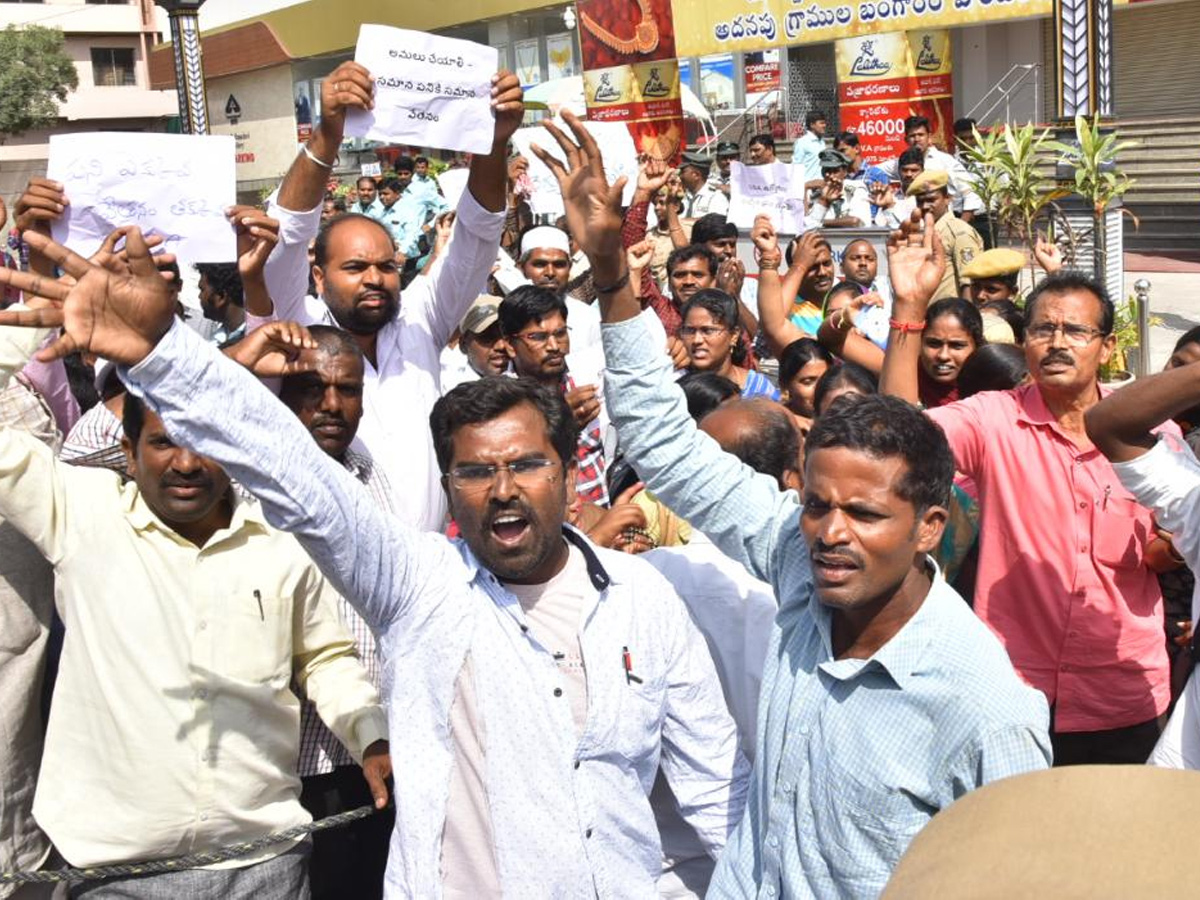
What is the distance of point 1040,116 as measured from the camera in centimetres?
2219

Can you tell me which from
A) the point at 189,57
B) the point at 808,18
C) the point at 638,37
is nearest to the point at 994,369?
the point at 189,57

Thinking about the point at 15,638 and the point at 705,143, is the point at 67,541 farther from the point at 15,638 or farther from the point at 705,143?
the point at 705,143

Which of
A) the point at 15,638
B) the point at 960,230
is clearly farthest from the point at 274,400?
the point at 960,230

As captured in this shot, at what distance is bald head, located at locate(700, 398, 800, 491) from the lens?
353cm

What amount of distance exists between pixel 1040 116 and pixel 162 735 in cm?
2144

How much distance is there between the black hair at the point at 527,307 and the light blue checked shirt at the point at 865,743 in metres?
2.79

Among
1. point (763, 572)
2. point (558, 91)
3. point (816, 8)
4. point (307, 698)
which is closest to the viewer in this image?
point (763, 572)

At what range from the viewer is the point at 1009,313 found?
5.89 m

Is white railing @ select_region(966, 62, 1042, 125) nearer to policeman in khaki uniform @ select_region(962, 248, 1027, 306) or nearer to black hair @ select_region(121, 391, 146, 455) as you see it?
policeman in khaki uniform @ select_region(962, 248, 1027, 306)

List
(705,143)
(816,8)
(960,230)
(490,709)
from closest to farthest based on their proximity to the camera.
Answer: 1. (490,709)
2. (960,230)
3. (816,8)
4. (705,143)

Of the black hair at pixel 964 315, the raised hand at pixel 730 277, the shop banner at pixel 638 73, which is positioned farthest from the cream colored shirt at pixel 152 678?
the shop banner at pixel 638 73

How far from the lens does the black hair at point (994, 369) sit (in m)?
4.70

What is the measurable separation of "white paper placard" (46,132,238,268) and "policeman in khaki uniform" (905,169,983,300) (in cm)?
457

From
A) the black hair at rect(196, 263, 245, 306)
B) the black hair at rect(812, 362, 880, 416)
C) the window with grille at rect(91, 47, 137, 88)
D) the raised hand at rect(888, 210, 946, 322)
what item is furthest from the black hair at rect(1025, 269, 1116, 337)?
the window with grille at rect(91, 47, 137, 88)
